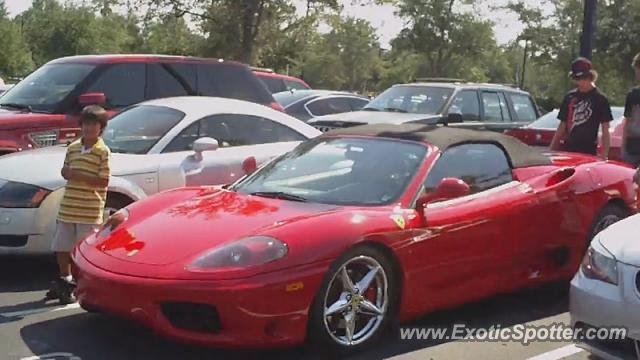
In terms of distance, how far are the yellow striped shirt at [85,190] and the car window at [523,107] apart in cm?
957

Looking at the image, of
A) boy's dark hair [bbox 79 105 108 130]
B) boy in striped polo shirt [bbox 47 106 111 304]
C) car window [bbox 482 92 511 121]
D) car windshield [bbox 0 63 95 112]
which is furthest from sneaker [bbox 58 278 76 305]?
car window [bbox 482 92 511 121]

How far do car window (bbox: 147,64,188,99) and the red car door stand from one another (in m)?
4.57

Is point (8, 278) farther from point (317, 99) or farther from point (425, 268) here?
point (317, 99)

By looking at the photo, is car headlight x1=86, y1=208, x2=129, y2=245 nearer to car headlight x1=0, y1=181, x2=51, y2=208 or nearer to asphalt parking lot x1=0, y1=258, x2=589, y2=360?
asphalt parking lot x1=0, y1=258, x2=589, y2=360

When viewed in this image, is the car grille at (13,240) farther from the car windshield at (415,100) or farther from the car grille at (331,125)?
the car windshield at (415,100)

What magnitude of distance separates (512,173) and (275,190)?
1.68 metres

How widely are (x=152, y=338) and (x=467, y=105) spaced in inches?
355

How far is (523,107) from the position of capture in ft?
46.9

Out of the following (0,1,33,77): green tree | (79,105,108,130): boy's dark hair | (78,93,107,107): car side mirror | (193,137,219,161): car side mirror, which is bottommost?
(0,1,33,77): green tree

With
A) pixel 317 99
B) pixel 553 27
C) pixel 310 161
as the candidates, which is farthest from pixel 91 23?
pixel 310 161

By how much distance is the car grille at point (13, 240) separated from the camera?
6.17m

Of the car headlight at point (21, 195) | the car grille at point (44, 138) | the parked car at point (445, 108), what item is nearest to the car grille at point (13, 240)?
the car headlight at point (21, 195)

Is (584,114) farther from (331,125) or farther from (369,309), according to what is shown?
(331,125)

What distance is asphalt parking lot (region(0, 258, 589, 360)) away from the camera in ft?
15.4
